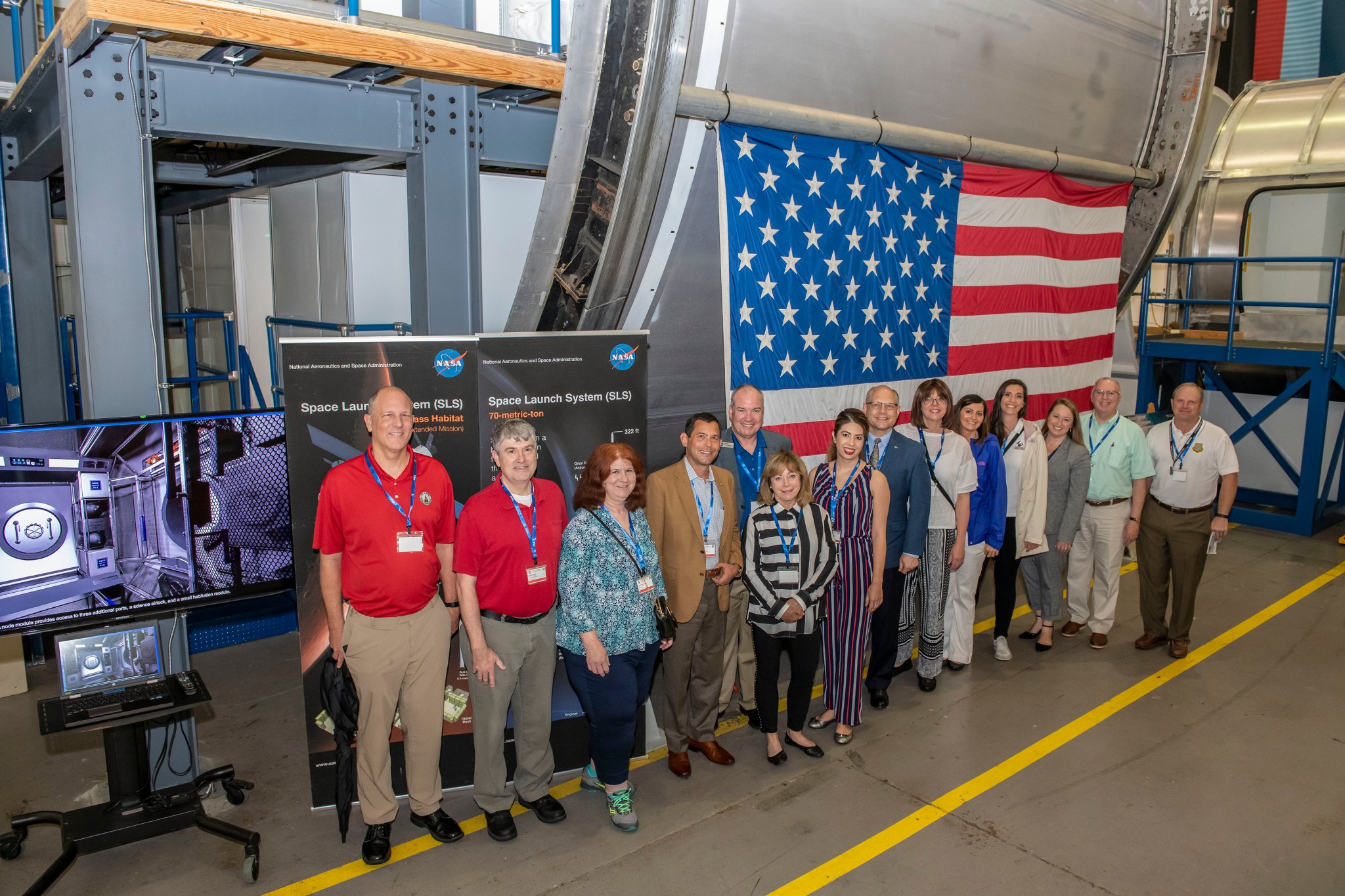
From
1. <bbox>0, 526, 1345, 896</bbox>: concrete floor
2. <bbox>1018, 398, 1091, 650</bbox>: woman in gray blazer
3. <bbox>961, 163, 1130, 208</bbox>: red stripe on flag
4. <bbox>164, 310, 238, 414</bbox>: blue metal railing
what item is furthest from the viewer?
<bbox>164, 310, 238, 414</bbox>: blue metal railing

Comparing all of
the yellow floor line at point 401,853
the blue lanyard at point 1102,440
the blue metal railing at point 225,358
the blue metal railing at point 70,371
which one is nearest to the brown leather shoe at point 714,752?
the yellow floor line at point 401,853

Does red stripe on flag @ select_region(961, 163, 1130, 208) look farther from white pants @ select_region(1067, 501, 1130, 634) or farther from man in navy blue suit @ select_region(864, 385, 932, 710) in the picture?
man in navy blue suit @ select_region(864, 385, 932, 710)

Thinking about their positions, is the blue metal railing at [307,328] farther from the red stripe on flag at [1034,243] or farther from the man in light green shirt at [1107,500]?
the man in light green shirt at [1107,500]

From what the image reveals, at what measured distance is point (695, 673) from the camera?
4547mm

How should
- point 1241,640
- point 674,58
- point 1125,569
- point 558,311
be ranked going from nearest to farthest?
point 674,58 → point 558,311 → point 1241,640 → point 1125,569

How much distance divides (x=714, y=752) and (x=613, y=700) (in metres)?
0.91

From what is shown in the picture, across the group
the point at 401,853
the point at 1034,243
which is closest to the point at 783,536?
the point at 401,853

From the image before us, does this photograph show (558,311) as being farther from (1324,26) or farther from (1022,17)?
(1324,26)

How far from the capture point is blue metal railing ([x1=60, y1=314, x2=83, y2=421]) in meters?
7.94

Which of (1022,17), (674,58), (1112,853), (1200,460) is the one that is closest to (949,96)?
(1022,17)

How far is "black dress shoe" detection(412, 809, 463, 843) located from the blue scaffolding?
8543 mm

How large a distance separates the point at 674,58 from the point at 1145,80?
5.60 metres

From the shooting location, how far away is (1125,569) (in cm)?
821

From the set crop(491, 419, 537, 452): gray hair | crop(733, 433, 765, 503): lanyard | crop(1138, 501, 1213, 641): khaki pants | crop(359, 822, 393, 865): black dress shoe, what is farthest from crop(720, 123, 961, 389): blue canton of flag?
crop(359, 822, 393, 865): black dress shoe
